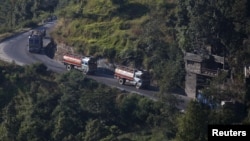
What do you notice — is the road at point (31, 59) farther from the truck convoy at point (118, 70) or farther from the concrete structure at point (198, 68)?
the concrete structure at point (198, 68)

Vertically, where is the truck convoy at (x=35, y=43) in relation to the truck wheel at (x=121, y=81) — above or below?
above

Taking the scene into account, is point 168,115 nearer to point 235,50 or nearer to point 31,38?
point 235,50

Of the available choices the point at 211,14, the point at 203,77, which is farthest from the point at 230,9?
the point at 203,77

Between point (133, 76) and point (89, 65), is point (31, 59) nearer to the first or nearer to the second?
point (89, 65)

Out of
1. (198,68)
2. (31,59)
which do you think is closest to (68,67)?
(31,59)

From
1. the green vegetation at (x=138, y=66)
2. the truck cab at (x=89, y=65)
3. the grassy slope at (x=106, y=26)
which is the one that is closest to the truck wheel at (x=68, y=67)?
the truck cab at (x=89, y=65)
